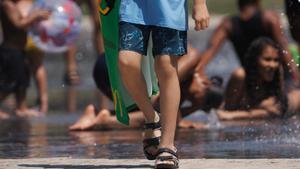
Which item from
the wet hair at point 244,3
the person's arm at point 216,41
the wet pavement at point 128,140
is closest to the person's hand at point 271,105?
the wet pavement at point 128,140

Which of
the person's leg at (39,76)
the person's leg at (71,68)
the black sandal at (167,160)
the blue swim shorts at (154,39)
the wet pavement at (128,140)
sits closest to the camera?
the black sandal at (167,160)

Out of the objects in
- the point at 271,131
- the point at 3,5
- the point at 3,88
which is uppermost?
the point at 3,5

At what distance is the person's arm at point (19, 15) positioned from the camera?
11.3 m

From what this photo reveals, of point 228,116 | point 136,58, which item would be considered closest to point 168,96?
point 136,58

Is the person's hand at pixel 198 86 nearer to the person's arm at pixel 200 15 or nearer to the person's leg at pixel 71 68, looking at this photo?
the person's arm at pixel 200 15

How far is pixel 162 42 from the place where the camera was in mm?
6457

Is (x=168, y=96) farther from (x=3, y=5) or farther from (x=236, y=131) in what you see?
(x=3, y=5)

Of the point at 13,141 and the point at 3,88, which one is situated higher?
the point at 3,88

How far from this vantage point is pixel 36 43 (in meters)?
11.6

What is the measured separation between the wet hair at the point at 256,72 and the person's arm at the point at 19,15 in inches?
81.2

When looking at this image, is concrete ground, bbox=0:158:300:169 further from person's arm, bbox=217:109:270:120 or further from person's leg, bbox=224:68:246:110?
person's leg, bbox=224:68:246:110

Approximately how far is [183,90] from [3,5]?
2993 mm

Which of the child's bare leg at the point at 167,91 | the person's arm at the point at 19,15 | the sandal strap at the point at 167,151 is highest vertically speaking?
the person's arm at the point at 19,15

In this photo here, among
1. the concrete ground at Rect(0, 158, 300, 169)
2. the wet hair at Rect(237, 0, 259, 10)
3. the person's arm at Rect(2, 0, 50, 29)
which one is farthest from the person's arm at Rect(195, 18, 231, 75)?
the concrete ground at Rect(0, 158, 300, 169)
